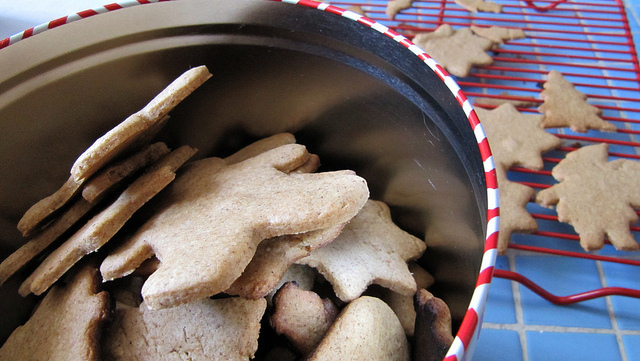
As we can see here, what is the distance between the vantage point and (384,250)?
0.70 metres

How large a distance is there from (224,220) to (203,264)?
0.08m

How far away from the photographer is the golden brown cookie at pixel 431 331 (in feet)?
1.76

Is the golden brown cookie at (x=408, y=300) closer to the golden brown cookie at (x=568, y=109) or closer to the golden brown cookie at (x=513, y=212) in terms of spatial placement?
the golden brown cookie at (x=513, y=212)

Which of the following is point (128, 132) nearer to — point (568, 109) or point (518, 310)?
point (518, 310)

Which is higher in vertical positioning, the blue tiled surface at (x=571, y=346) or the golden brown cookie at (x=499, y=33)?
the golden brown cookie at (x=499, y=33)

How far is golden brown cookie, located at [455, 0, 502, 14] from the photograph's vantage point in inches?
51.1

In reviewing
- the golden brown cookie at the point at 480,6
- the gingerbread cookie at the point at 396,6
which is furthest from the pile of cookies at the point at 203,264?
the golden brown cookie at the point at 480,6

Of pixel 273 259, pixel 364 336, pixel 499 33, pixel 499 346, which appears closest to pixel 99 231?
pixel 273 259

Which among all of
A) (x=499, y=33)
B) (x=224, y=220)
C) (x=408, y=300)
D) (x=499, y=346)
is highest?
(x=499, y=33)

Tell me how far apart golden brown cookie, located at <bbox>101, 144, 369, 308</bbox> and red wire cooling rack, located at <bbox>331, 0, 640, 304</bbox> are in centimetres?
44

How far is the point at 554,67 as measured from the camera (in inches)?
47.5

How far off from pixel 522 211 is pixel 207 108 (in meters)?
0.56

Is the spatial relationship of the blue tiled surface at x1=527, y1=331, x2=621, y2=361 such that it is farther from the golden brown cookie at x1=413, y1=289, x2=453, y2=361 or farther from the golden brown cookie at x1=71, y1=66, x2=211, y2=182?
the golden brown cookie at x1=71, y1=66, x2=211, y2=182

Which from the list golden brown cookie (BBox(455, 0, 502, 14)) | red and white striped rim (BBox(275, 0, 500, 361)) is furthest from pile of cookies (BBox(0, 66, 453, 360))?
golden brown cookie (BBox(455, 0, 502, 14))
